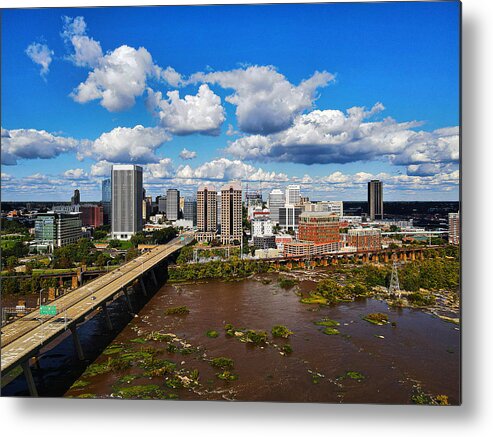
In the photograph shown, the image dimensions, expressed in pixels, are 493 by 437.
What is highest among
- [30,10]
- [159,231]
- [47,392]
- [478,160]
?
[30,10]

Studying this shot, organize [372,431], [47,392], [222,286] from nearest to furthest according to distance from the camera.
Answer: [372,431], [47,392], [222,286]

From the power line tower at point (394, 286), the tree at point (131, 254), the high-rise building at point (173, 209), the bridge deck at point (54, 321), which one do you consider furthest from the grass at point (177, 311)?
the high-rise building at point (173, 209)

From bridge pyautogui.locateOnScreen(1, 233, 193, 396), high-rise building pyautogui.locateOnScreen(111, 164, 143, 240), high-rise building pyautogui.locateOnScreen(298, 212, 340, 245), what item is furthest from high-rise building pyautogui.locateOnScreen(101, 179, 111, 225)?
high-rise building pyautogui.locateOnScreen(298, 212, 340, 245)

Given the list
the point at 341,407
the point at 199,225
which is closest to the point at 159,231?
the point at 199,225

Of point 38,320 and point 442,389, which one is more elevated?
point 38,320

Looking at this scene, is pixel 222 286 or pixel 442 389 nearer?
pixel 442 389

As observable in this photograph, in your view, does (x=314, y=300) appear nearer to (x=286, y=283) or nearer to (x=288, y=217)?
(x=286, y=283)

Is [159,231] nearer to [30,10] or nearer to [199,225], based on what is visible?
[199,225]

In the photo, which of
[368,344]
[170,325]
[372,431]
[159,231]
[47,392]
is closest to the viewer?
[372,431]
